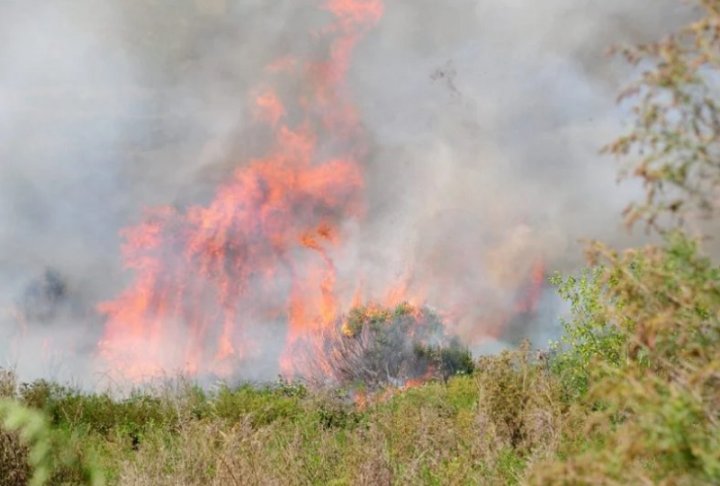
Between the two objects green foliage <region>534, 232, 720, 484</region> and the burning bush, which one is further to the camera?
the burning bush

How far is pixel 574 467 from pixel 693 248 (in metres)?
0.85

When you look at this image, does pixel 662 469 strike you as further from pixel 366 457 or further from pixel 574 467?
pixel 366 457

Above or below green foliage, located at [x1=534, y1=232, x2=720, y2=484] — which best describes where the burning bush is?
above

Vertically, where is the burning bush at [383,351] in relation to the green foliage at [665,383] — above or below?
above

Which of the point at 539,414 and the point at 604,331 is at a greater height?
the point at 604,331

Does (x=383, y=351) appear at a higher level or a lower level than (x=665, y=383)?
higher

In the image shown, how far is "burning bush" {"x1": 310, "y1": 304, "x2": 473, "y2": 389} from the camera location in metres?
24.3

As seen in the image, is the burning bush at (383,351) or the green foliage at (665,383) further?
the burning bush at (383,351)

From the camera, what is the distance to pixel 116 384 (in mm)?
16703

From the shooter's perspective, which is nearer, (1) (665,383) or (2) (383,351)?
(1) (665,383)

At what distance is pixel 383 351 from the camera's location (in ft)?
83.7

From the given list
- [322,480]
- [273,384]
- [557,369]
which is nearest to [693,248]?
[322,480]

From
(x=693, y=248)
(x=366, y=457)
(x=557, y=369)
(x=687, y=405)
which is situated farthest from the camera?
(x=557, y=369)

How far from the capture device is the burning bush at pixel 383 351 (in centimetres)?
2428
